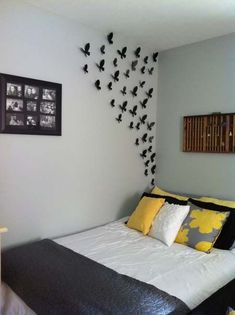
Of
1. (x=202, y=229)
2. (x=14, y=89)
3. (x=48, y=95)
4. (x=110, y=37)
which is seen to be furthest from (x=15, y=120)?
(x=202, y=229)

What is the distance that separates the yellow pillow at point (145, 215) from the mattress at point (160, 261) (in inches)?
2.7

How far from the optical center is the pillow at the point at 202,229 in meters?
2.21

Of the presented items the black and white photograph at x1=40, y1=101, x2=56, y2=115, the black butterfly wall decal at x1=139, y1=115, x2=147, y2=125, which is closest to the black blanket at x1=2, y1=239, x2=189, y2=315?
the black and white photograph at x1=40, y1=101, x2=56, y2=115

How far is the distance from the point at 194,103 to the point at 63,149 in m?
1.47

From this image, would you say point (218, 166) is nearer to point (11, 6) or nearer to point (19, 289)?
point (19, 289)

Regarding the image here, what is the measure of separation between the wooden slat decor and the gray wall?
7 cm

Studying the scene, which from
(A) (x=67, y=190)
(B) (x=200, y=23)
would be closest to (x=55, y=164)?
(A) (x=67, y=190)

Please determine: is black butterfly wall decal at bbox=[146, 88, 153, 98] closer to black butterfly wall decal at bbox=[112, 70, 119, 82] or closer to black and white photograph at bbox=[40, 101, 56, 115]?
black butterfly wall decal at bbox=[112, 70, 119, 82]

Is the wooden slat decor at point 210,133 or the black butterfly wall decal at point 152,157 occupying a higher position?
the wooden slat decor at point 210,133

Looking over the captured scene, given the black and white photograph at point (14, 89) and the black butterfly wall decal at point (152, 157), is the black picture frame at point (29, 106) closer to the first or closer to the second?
the black and white photograph at point (14, 89)

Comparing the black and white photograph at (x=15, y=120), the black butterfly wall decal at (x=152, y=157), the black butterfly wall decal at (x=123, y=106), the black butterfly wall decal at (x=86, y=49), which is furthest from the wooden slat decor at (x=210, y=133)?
→ the black and white photograph at (x=15, y=120)

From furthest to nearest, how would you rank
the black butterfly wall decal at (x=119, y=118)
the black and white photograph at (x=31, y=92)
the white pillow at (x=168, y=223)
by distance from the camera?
the black butterfly wall decal at (x=119, y=118) → the white pillow at (x=168, y=223) → the black and white photograph at (x=31, y=92)

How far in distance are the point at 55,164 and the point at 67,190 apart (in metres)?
0.27

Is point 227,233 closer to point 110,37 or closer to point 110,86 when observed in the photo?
point 110,86
